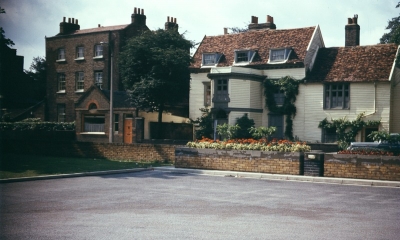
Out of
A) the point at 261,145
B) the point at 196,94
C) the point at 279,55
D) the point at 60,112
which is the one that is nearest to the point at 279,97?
the point at 279,55

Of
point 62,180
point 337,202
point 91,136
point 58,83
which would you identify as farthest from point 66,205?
point 58,83

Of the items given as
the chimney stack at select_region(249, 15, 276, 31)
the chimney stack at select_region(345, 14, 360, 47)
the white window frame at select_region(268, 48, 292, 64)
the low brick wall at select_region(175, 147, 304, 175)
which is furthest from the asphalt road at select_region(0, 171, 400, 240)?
the chimney stack at select_region(249, 15, 276, 31)

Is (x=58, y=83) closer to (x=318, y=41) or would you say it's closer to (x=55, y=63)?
(x=55, y=63)

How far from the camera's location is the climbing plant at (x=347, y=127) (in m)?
33.9

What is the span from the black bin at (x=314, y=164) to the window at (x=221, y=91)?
18.3m

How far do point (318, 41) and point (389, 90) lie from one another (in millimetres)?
8575

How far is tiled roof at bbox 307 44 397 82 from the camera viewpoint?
3447 centimetres

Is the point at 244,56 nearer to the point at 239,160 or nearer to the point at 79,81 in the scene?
the point at 79,81

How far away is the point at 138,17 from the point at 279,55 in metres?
17.3

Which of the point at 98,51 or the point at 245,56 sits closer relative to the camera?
the point at 245,56

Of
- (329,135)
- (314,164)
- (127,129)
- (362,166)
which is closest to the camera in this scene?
(362,166)

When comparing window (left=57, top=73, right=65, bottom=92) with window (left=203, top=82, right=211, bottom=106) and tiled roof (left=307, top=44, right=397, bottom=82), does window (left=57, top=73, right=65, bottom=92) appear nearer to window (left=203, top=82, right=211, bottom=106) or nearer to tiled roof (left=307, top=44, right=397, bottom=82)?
window (left=203, top=82, right=211, bottom=106)

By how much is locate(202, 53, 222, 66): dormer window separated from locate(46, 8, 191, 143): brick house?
5.80m

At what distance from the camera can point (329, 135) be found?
118ft
